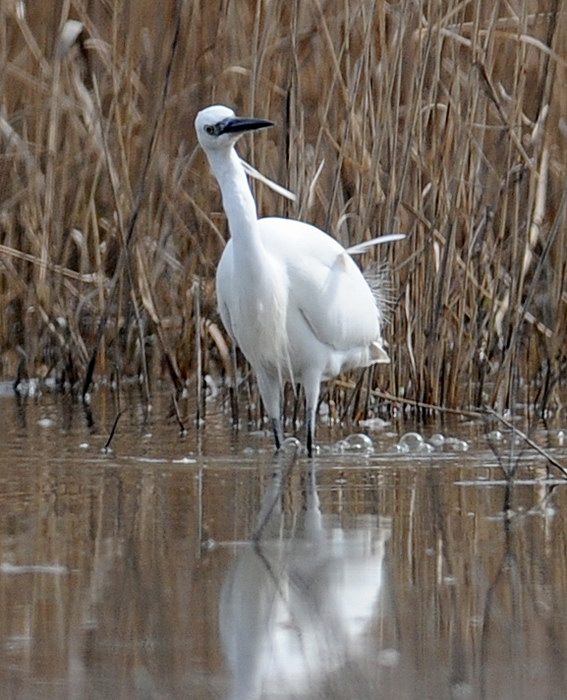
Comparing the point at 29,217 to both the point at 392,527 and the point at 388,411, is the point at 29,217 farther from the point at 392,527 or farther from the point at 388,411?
the point at 392,527

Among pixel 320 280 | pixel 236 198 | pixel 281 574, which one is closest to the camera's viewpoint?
pixel 281 574

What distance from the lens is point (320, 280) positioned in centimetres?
528

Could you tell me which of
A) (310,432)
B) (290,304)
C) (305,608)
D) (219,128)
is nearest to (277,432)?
(310,432)

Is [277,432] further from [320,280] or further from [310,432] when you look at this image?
[320,280]

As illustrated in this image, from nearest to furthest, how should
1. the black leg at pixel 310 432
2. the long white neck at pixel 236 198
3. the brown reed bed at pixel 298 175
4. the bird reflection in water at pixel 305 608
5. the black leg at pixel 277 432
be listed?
the bird reflection in water at pixel 305 608, the long white neck at pixel 236 198, the black leg at pixel 310 432, the black leg at pixel 277 432, the brown reed bed at pixel 298 175

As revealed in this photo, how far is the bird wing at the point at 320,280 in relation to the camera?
17.1 feet

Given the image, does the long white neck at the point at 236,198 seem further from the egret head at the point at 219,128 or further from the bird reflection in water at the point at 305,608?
the bird reflection in water at the point at 305,608

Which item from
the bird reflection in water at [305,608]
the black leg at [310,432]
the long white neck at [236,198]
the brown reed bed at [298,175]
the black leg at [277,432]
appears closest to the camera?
the bird reflection in water at [305,608]

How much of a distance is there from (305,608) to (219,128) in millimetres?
2264

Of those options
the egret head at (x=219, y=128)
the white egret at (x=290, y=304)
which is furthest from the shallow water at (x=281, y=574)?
the egret head at (x=219, y=128)

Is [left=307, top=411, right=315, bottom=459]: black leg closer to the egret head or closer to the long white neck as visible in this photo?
the long white neck

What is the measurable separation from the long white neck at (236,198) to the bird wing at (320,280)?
0.74 ft

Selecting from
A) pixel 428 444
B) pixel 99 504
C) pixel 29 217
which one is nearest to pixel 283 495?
pixel 99 504

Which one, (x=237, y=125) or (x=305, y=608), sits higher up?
(x=237, y=125)
